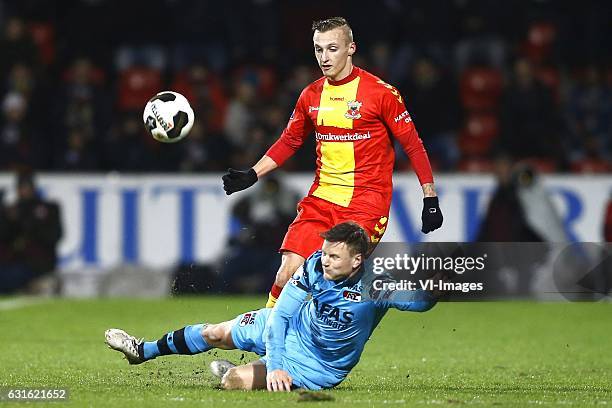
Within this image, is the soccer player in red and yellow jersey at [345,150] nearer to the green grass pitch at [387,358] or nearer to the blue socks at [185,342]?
the blue socks at [185,342]

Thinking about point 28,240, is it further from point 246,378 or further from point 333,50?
point 246,378

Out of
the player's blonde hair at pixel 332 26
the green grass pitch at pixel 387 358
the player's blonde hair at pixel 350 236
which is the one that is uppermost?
the player's blonde hair at pixel 332 26

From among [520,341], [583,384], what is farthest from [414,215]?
[583,384]

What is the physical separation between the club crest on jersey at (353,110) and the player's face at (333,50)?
8.7 inches

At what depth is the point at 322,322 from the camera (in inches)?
289

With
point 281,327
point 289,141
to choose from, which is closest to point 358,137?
point 289,141

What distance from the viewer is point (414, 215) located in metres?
14.9

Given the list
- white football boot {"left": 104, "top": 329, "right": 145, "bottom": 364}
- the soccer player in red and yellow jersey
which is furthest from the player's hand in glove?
white football boot {"left": 104, "top": 329, "right": 145, "bottom": 364}

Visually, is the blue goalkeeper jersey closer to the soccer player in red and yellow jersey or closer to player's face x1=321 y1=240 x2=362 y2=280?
player's face x1=321 y1=240 x2=362 y2=280

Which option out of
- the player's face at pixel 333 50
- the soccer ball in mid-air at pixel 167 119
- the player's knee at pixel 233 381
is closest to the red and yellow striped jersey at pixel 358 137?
the player's face at pixel 333 50

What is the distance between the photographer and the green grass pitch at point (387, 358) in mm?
7234

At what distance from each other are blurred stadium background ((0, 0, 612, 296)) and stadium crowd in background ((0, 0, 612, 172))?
26mm

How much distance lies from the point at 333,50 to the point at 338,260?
164 centimetres

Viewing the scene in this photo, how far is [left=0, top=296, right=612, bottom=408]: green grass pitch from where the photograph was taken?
23.7 feet
